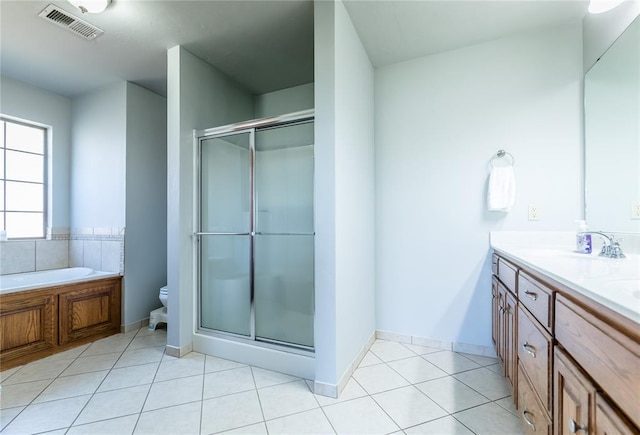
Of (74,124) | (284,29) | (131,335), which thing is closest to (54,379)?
(131,335)

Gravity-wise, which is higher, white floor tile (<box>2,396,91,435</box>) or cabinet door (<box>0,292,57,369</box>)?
cabinet door (<box>0,292,57,369</box>)

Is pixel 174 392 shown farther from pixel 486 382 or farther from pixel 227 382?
pixel 486 382

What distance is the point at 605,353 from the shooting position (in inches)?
28.3

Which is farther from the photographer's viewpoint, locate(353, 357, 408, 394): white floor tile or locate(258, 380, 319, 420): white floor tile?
locate(353, 357, 408, 394): white floor tile

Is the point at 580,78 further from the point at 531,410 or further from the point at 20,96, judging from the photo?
the point at 20,96

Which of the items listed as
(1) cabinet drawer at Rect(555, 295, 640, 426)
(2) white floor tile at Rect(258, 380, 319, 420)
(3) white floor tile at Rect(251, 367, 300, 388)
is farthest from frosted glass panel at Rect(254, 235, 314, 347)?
(1) cabinet drawer at Rect(555, 295, 640, 426)

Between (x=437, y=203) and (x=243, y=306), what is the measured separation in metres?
1.91

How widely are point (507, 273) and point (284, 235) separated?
5.12ft

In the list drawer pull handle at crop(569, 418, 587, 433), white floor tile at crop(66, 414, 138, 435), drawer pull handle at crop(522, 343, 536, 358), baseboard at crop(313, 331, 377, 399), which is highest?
drawer pull handle at crop(522, 343, 536, 358)

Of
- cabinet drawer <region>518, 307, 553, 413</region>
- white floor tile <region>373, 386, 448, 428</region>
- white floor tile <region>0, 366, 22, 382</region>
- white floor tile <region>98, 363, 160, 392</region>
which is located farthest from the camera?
white floor tile <region>0, 366, 22, 382</region>

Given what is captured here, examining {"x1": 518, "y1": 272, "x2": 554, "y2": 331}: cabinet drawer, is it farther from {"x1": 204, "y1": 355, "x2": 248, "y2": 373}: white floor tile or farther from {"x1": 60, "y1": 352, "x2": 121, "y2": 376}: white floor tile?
{"x1": 60, "y1": 352, "x2": 121, "y2": 376}: white floor tile

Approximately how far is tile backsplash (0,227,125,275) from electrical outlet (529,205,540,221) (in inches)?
150

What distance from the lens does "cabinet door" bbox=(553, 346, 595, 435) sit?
0.79m

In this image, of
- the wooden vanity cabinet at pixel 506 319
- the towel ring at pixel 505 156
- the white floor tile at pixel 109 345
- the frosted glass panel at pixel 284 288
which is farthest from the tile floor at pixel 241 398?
the towel ring at pixel 505 156
